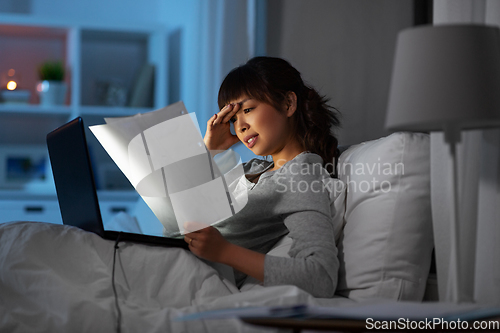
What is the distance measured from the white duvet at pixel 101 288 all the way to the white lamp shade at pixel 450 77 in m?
0.38

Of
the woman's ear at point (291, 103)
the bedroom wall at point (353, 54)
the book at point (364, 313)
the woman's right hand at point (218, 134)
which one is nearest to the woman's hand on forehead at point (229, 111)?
the woman's right hand at point (218, 134)

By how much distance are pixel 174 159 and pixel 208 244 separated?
0.63 feet

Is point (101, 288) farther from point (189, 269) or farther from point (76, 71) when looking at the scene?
point (76, 71)

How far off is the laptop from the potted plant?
80.0 inches

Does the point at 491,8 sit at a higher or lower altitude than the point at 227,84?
higher

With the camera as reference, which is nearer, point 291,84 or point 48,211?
point 291,84

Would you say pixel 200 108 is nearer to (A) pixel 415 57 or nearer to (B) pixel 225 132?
(B) pixel 225 132

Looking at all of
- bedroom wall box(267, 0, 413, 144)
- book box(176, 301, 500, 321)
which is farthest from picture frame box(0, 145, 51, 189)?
book box(176, 301, 500, 321)

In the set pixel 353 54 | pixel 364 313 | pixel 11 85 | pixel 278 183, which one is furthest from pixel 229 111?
pixel 11 85

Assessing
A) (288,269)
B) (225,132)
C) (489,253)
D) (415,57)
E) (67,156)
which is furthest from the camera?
(225,132)

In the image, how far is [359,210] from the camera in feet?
3.81

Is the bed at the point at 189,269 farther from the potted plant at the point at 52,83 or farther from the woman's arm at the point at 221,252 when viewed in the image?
the potted plant at the point at 52,83

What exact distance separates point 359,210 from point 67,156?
688 mm

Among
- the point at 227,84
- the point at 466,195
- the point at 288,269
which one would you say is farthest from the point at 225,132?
the point at 466,195
